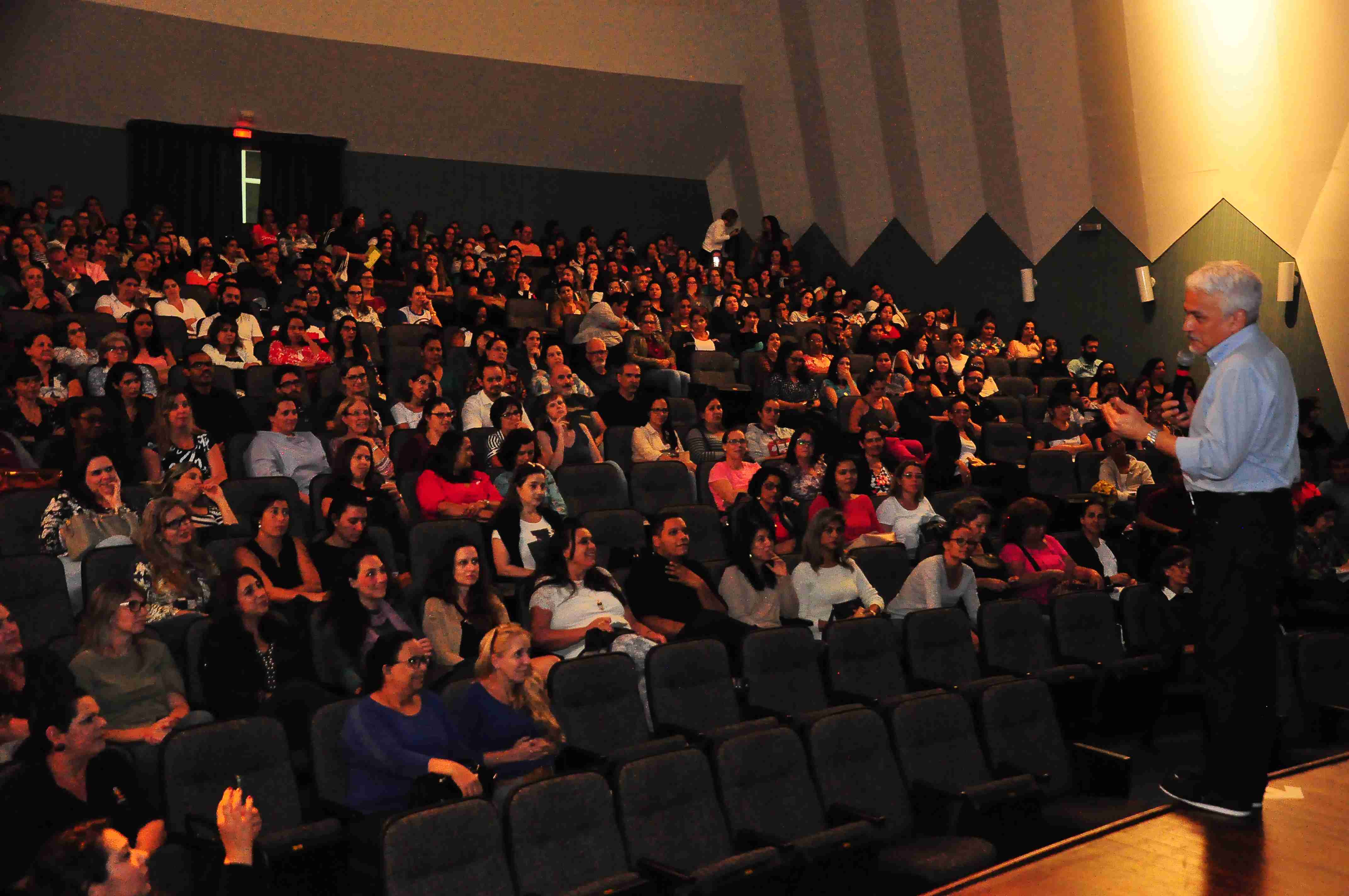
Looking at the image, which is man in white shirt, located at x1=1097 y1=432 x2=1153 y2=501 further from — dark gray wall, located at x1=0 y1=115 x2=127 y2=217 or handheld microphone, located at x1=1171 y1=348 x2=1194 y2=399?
dark gray wall, located at x1=0 y1=115 x2=127 y2=217

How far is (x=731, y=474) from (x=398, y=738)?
2.86m

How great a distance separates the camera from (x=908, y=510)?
5.57 metres

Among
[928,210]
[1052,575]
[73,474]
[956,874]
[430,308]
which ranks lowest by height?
[956,874]

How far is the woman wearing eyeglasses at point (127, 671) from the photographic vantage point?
3.29 m

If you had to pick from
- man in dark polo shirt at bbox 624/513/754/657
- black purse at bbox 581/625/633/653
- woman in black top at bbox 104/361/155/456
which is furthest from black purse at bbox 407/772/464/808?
woman in black top at bbox 104/361/155/456

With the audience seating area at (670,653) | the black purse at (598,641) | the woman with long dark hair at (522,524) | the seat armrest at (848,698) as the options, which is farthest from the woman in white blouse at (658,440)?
the seat armrest at (848,698)

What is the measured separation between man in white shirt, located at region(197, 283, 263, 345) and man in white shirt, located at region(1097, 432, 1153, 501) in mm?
4645

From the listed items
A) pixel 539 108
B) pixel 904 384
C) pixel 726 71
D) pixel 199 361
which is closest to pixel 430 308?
pixel 199 361

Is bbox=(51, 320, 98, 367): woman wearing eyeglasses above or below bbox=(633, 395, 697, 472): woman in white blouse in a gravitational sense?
above

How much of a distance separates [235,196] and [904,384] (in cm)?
579

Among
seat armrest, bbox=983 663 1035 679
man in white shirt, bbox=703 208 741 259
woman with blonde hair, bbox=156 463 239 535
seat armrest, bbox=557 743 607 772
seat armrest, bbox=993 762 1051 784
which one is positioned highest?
man in white shirt, bbox=703 208 741 259

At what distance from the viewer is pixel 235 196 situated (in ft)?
33.8

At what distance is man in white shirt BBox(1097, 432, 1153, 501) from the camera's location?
22.8 ft

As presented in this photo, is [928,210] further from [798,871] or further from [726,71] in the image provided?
[798,871]
